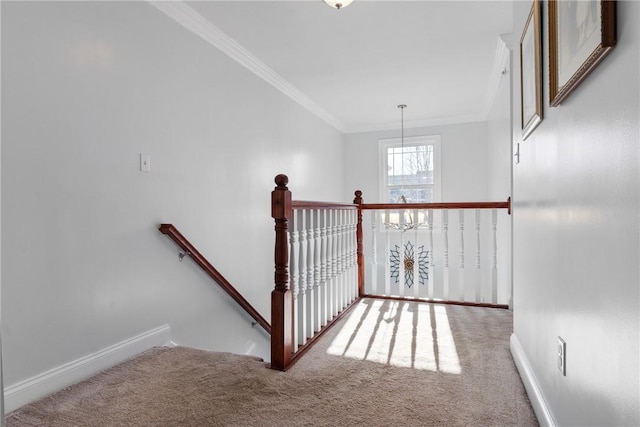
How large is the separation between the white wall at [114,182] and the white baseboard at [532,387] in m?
2.15

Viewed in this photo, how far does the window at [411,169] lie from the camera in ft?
19.7

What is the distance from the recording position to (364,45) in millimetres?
3355

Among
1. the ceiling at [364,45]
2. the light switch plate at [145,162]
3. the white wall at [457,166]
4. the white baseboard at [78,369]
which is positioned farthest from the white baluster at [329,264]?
the white wall at [457,166]

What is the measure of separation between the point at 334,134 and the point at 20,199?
4913 millimetres

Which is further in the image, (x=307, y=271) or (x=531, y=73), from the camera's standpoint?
(x=307, y=271)

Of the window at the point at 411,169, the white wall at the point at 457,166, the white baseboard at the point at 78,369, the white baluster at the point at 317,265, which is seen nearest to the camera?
the white baseboard at the point at 78,369

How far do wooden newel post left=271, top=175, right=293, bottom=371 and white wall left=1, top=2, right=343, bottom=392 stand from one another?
0.99 m

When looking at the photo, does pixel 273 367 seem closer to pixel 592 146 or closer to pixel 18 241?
pixel 18 241

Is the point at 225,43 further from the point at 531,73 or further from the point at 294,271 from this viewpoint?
the point at 531,73

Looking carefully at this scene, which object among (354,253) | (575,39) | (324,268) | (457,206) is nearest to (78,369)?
(324,268)

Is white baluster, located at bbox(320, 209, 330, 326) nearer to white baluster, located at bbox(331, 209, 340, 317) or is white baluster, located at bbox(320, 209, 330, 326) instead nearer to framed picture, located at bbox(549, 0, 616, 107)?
white baluster, located at bbox(331, 209, 340, 317)

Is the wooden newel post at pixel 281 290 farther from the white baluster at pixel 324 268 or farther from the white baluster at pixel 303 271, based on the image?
the white baluster at pixel 324 268

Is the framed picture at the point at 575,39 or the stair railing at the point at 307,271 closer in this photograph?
the framed picture at the point at 575,39

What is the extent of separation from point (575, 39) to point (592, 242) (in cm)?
55
